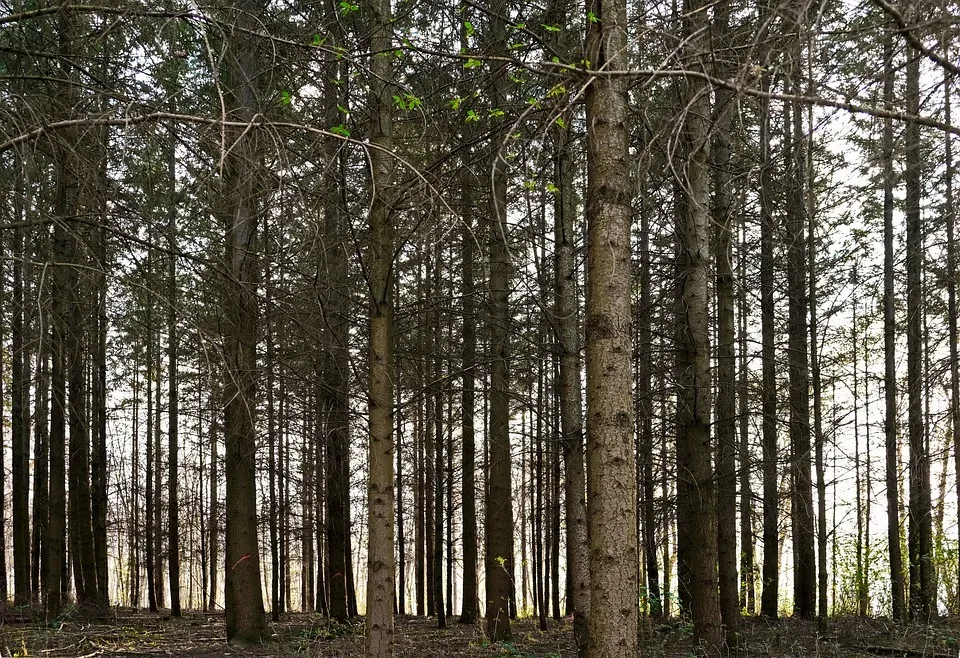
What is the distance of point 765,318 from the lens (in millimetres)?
15008

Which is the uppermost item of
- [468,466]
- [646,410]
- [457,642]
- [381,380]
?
[381,380]

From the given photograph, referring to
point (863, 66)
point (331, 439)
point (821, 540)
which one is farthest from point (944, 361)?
point (331, 439)

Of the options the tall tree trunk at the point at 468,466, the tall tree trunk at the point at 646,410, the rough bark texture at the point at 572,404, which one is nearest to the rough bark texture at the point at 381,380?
the rough bark texture at the point at 572,404

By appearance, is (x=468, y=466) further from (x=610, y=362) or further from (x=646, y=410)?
(x=610, y=362)

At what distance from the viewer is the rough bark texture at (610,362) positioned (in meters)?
→ 4.75

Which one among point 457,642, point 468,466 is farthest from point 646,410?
Result: point 457,642

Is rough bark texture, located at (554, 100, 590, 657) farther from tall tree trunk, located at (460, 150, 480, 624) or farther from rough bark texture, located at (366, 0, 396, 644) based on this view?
tall tree trunk, located at (460, 150, 480, 624)

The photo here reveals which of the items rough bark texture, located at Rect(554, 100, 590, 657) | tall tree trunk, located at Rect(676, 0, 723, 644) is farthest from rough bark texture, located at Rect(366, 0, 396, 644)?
tall tree trunk, located at Rect(676, 0, 723, 644)

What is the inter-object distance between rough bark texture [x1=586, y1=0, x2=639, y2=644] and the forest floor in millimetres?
3875

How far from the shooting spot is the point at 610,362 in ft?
16.2

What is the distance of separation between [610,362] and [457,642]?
28.3ft

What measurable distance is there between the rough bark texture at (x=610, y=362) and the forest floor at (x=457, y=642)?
153 inches

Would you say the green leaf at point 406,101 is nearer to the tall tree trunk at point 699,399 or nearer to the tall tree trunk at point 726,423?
the tall tree trunk at point 699,399

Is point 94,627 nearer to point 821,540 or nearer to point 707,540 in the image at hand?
point 707,540
